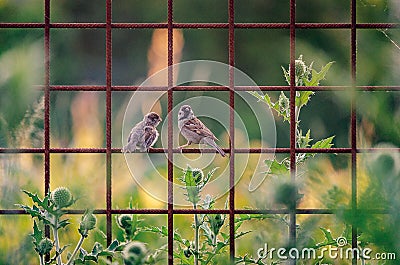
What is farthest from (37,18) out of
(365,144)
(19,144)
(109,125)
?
(365,144)

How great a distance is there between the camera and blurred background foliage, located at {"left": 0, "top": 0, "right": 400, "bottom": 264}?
1.21 m

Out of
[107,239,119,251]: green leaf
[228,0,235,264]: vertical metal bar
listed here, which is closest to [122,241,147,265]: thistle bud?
[107,239,119,251]: green leaf

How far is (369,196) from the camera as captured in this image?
114 centimetres

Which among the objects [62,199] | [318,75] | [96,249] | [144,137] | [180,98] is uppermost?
[180,98]

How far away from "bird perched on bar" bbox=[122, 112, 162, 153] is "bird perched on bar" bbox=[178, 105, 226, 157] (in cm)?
6

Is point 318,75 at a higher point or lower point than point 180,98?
lower

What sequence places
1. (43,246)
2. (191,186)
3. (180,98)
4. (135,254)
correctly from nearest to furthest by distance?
(135,254)
(43,246)
(191,186)
(180,98)

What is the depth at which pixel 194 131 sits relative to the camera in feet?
6.79

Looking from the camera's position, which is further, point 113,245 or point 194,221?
point 194,221

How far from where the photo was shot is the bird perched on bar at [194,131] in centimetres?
206

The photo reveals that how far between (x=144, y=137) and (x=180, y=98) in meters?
4.05

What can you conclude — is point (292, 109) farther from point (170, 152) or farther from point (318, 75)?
point (170, 152)

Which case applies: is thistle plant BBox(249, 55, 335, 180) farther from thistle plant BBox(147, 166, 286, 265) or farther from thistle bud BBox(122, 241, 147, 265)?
thistle bud BBox(122, 241, 147, 265)

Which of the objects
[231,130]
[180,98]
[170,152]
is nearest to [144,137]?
[170,152]
